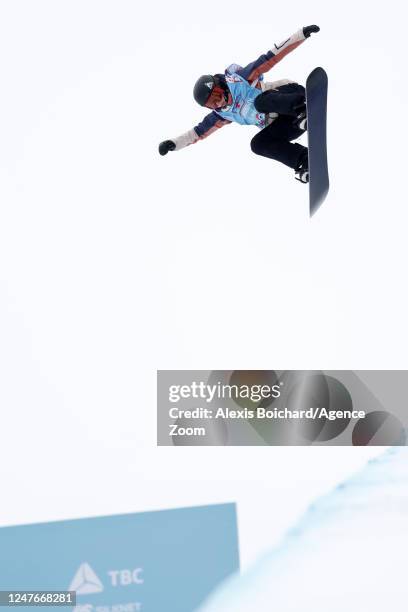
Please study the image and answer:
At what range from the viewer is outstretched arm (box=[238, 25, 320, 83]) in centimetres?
568

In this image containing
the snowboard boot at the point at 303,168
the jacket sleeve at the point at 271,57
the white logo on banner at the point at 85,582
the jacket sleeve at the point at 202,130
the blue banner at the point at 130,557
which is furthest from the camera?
the jacket sleeve at the point at 202,130

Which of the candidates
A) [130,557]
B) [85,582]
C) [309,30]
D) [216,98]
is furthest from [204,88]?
[85,582]

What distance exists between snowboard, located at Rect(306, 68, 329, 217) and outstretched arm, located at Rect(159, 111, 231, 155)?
0.92m

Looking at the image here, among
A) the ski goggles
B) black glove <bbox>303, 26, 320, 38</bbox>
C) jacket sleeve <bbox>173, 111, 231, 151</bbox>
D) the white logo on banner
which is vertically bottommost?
the white logo on banner

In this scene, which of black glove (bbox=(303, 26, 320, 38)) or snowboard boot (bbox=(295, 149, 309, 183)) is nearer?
black glove (bbox=(303, 26, 320, 38))

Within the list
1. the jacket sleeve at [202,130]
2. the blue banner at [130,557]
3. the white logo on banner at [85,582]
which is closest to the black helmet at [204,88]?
the jacket sleeve at [202,130]

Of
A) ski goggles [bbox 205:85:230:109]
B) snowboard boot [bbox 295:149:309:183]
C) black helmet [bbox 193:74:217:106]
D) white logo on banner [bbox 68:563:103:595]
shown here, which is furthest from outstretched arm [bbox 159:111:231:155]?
white logo on banner [bbox 68:563:103:595]

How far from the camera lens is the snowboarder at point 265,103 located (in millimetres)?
5828

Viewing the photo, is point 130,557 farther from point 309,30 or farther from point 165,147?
point 309,30

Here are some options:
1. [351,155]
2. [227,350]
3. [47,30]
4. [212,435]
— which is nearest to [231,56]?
[351,155]

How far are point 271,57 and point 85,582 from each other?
3776 mm

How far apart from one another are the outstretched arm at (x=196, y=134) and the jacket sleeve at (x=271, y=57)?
489 millimetres

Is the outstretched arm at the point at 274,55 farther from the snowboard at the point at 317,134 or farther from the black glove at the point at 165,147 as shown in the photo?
the black glove at the point at 165,147

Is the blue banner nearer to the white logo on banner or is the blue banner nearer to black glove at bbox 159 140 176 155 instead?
the white logo on banner
